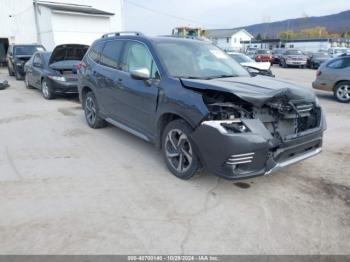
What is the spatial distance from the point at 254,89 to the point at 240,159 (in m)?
0.94

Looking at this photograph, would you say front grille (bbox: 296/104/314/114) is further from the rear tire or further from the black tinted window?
the black tinted window

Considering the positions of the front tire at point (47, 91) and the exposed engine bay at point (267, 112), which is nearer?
the exposed engine bay at point (267, 112)

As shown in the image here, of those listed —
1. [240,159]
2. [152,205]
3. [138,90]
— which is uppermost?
[138,90]

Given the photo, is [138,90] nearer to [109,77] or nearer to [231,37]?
[109,77]

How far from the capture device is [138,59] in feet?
15.7

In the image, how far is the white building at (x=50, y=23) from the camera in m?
23.5

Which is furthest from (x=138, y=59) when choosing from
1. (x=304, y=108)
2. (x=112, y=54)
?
(x=304, y=108)

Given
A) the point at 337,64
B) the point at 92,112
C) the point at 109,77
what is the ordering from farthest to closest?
the point at 337,64 → the point at 92,112 → the point at 109,77

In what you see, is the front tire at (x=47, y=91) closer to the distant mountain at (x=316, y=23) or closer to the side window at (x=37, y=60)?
the side window at (x=37, y=60)

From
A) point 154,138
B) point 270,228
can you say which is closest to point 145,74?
point 154,138

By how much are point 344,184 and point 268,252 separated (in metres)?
1.94

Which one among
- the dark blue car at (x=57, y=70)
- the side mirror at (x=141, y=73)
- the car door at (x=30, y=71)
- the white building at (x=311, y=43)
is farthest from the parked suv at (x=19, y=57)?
the white building at (x=311, y=43)

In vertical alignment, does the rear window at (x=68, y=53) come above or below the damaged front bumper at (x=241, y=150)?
above

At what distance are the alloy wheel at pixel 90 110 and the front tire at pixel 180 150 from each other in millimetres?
2677
